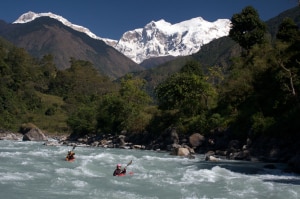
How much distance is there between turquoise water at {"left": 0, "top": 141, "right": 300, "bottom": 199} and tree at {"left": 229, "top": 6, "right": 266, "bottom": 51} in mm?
28268

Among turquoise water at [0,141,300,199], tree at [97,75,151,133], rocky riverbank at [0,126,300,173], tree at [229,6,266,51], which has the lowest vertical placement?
turquoise water at [0,141,300,199]

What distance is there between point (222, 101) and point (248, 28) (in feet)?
44.5

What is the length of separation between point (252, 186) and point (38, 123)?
220 ft

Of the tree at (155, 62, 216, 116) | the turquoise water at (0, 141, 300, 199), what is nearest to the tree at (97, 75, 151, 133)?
the tree at (155, 62, 216, 116)

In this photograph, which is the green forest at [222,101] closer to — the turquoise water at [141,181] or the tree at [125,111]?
the tree at [125,111]

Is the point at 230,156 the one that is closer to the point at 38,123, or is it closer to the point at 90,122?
the point at 90,122

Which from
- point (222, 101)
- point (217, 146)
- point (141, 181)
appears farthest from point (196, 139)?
point (141, 181)

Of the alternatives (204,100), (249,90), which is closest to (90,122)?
(204,100)

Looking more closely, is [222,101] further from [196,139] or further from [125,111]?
[125,111]

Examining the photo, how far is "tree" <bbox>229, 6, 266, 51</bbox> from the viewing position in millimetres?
49356

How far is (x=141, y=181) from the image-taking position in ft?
61.4

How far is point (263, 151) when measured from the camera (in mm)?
28766

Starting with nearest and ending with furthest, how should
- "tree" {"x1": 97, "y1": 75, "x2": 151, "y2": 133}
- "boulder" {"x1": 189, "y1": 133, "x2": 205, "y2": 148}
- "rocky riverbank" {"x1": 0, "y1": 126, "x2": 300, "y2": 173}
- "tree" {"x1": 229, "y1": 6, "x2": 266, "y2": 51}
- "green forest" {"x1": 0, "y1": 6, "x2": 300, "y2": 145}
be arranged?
"rocky riverbank" {"x1": 0, "y1": 126, "x2": 300, "y2": 173}
"green forest" {"x1": 0, "y1": 6, "x2": 300, "y2": 145}
"boulder" {"x1": 189, "y1": 133, "x2": 205, "y2": 148}
"tree" {"x1": 229, "y1": 6, "x2": 266, "y2": 51}
"tree" {"x1": 97, "y1": 75, "x2": 151, "y2": 133}

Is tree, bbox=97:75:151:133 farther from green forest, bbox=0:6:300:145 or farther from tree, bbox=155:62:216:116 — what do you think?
tree, bbox=155:62:216:116
